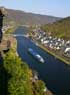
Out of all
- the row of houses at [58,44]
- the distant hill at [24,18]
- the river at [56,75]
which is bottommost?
the distant hill at [24,18]

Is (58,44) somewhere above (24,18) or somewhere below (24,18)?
above

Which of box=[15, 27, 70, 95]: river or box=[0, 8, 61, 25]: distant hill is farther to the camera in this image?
box=[0, 8, 61, 25]: distant hill

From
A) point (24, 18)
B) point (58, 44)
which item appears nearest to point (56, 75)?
point (58, 44)

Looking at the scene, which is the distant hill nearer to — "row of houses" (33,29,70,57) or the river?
"row of houses" (33,29,70,57)

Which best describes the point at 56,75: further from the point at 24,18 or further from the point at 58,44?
the point at 24,18

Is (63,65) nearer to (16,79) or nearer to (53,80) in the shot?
(53,80)

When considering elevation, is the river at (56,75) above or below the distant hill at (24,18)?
above

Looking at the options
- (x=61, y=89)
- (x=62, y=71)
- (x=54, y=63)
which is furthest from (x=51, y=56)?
(x=61, y=89)

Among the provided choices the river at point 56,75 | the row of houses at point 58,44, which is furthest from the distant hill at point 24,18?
the river at point 56,75

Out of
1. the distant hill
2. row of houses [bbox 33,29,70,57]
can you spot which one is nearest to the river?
row of houses [bbox 33,29,70,57]

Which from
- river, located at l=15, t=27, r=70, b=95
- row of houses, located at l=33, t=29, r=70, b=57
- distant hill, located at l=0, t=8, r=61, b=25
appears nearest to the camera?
river, located at l=15, t=27, r=70, b=95

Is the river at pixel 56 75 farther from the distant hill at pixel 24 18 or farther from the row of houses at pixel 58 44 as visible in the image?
the distant hill at pixel 24 18
